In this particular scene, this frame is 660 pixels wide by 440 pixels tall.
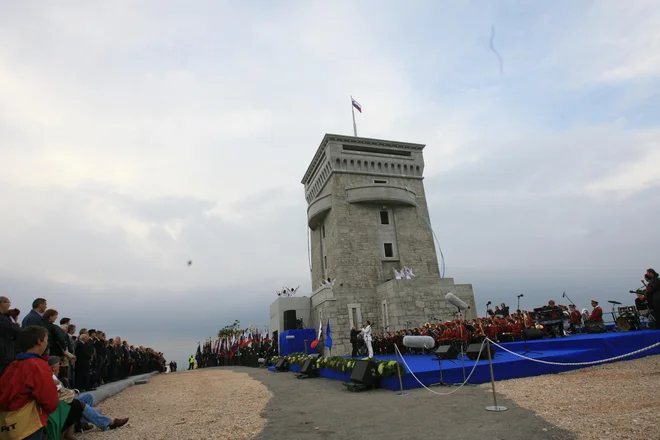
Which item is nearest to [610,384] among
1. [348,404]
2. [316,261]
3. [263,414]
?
[348,404]

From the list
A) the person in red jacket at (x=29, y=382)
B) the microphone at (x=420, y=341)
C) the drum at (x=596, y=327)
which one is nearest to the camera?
the person in red jacket at (x=29, y=382)

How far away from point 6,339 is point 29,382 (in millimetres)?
2759

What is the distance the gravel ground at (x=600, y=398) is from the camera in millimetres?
5281

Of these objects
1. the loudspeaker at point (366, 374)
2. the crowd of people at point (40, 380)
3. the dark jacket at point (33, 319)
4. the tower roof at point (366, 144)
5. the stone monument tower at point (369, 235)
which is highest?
the tower roof at point (366, 144)

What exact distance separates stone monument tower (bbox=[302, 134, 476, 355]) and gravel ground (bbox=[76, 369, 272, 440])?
1422 centimetres

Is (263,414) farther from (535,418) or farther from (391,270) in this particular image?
(391,270)

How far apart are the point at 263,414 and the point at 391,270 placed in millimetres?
23305

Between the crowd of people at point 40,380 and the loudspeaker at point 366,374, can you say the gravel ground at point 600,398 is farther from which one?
the crowd of people at point 40,380

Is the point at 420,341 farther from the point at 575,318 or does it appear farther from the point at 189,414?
the point at 575,318

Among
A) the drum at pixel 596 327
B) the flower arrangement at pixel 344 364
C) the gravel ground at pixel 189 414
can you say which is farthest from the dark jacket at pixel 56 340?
the drum at pixel 596 327

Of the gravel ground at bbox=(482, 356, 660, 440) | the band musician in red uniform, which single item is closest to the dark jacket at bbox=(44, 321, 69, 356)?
the gravel ground at bbox=(482, 356, 660, 440)

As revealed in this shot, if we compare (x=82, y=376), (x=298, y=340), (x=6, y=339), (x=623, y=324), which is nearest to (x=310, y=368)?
(x=82, y=376)

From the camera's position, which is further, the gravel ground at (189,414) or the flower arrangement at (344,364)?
the flower arrangement at (344,364)

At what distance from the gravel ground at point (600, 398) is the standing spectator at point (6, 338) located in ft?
29.3
